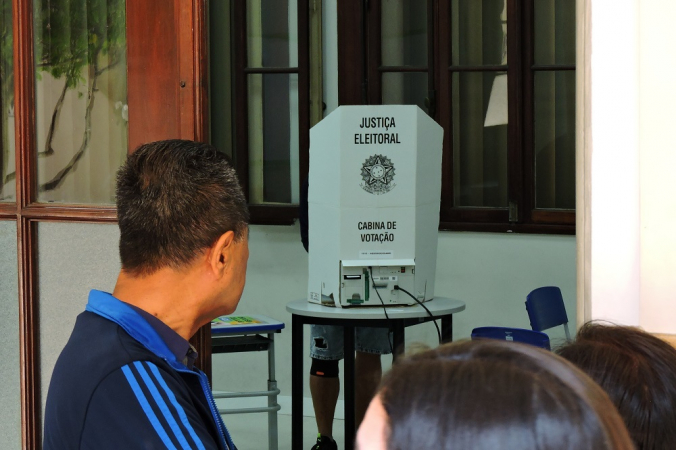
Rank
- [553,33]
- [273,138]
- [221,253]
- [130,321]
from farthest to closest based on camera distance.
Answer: [273,138] → [553,33] → [221,253] → [130,321]

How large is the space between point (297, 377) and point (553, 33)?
220 cm

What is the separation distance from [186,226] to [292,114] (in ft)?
10.9

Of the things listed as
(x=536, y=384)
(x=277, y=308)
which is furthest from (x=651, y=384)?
(x=277, y=308)

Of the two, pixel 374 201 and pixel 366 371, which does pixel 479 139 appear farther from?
pixel 374 201

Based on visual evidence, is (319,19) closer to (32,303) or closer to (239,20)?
(239,20)

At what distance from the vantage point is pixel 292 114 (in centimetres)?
439

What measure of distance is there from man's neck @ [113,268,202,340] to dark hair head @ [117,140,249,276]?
13 mm

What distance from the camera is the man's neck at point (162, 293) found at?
3.64ft

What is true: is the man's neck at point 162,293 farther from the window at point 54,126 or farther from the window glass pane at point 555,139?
the window glass pane at point 555,139

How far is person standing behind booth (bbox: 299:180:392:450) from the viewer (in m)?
3.59

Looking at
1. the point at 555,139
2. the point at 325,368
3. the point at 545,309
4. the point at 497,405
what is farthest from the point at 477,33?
the point at 497,405

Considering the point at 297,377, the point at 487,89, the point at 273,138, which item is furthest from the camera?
the point at 273,138

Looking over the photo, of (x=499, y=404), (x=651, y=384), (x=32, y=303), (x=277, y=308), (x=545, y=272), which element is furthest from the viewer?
(x=277, y=308)

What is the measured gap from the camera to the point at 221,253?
3.81 feet
